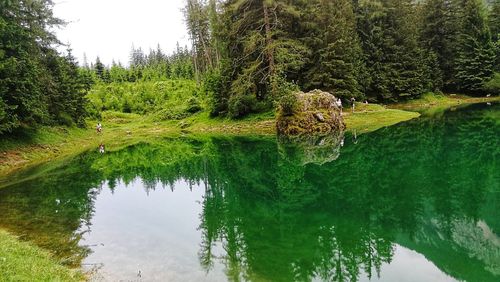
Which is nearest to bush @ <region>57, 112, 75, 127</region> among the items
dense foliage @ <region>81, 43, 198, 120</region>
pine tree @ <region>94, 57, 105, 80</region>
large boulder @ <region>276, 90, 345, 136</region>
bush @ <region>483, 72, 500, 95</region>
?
dense foliage @ <region>81, 43, 198, 120</region>

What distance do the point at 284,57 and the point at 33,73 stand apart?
947 inches

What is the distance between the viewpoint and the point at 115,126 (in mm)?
60969

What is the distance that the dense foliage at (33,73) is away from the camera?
105 ft

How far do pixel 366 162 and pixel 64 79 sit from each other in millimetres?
37692

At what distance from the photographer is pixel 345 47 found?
50.9m

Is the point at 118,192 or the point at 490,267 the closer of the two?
the point at 490,267

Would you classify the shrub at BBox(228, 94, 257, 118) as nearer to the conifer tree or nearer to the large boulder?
the large boulder

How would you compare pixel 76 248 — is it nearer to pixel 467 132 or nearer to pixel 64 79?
pixel 467 132

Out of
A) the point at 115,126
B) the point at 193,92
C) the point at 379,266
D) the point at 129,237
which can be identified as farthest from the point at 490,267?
the point at 193,92

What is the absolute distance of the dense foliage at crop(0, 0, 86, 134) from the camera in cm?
3216

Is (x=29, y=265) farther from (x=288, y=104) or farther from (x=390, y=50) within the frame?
(x=390, y=50)

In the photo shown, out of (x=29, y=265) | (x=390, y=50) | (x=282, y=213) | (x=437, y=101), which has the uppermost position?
(x=390, y=50)

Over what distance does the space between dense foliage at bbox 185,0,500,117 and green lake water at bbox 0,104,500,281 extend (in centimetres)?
1671

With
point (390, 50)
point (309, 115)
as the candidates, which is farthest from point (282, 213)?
point (390, 50)
